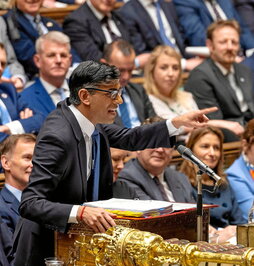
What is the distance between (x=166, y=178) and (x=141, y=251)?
78.8 inches

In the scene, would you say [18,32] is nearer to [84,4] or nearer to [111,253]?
[84,4]

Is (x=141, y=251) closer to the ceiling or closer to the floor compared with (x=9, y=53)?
closer to the floor

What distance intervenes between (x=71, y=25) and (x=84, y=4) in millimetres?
234

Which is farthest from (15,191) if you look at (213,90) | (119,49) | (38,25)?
(213,90)

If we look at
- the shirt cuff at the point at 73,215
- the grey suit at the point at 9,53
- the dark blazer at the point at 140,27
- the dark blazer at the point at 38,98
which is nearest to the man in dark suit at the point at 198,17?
the dark blazer at the point at 140,27

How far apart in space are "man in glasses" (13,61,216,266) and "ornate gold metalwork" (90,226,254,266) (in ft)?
0.62

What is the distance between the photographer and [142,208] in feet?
10.8

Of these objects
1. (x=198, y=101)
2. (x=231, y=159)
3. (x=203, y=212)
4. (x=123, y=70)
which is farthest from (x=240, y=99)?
(x=203, y=212)

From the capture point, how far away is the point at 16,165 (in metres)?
4.38

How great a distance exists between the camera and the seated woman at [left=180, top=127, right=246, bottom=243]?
517cm

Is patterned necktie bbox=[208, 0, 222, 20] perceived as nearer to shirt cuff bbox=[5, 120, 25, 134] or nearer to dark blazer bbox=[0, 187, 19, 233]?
shirt cuff bbox=[5, 120, 25, 134]

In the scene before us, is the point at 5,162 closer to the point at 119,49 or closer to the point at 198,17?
the point at 119,49

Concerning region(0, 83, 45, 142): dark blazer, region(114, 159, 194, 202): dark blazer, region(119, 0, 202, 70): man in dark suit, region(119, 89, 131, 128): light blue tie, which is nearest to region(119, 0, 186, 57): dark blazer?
region(119, 0, 202, 70): man in dark suit

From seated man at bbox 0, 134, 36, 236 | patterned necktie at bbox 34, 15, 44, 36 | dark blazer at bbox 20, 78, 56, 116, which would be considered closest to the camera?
seated man at bbox 0, 134, 36, 236
